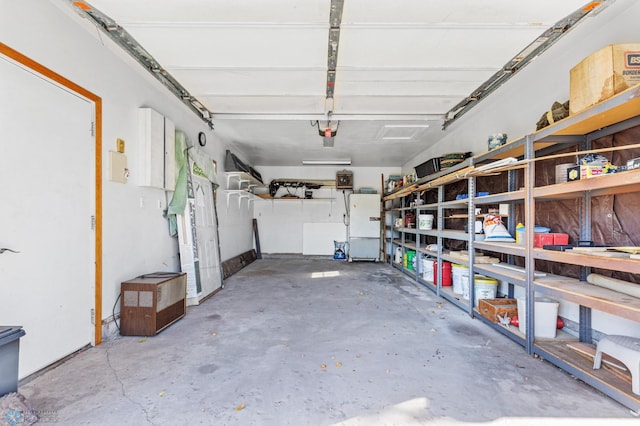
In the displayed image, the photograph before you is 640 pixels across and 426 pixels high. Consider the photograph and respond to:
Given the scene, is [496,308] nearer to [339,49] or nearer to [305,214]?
[339,49]

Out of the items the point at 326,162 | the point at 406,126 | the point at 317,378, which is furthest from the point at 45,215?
the point at 326,162

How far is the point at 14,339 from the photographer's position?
146cm

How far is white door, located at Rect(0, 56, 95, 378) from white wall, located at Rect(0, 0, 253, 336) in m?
0.14

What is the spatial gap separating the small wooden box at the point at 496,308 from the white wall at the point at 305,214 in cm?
545

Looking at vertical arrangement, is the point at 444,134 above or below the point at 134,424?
above

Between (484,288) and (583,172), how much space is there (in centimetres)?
177

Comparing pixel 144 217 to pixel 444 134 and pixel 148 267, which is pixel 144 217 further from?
pixel 444 134

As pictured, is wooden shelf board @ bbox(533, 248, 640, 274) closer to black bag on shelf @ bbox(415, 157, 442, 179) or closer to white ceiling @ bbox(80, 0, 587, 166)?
white ceiling @ bbox(80, 0, 587, 166)

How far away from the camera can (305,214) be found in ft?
27.8

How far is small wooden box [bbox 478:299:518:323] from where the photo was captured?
2.80m

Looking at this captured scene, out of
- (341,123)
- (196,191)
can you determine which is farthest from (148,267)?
(341,123)

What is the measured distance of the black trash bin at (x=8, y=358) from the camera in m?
1.42

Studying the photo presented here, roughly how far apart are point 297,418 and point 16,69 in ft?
9.32

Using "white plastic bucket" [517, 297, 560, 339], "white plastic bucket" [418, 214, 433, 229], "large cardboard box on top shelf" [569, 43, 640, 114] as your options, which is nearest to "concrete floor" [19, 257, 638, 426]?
"white plastic bucket" [517, 297, 560, 339]
